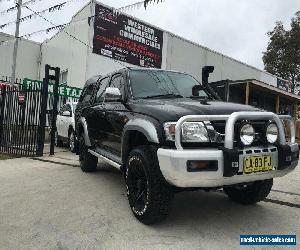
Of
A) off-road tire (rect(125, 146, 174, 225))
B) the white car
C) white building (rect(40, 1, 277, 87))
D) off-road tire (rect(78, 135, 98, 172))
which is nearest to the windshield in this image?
off-road tire (rect(125, 146, 174, 225))

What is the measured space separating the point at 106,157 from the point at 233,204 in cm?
187

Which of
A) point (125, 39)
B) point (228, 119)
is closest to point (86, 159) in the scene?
point (228, 119)

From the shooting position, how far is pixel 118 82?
16.7ft

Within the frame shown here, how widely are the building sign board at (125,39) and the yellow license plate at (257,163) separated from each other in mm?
13769

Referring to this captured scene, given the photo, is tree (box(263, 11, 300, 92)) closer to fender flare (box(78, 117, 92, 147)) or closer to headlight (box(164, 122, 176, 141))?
fender flare (box(78, 117, 92, 147))

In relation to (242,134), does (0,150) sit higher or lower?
lower

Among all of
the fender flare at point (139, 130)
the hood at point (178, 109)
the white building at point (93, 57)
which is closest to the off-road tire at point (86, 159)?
the fender flare at point (139, 130)

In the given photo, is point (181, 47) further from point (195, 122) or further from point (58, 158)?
point (195, 122)

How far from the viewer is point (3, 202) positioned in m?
4.59

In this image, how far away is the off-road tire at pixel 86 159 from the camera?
637 cm

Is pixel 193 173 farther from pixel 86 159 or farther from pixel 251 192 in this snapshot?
pixel 86 159

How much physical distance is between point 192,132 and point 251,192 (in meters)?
1.54

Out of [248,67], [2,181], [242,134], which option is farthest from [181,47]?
[242,134]

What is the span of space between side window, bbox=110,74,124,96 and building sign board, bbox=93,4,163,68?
11337 mm
